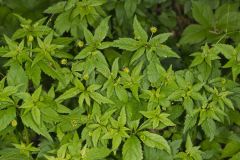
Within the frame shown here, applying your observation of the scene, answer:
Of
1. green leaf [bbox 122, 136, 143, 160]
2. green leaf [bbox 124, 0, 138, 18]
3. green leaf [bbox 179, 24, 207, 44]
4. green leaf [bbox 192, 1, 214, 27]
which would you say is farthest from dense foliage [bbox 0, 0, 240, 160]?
green leaf [bbox 192, 1, 214, 27]

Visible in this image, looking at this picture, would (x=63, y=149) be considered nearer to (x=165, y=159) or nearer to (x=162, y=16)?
(x=165, y=159)

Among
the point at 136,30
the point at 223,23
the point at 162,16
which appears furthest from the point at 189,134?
the point at 162,16

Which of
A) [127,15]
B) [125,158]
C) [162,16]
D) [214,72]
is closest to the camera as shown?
[125,158]

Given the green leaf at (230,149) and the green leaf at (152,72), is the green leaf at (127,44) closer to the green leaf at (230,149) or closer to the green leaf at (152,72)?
the green leaf at (152,72)

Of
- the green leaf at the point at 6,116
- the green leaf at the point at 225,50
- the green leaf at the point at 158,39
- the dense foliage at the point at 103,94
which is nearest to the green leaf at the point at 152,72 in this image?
the dense foliage at the point at 103,94

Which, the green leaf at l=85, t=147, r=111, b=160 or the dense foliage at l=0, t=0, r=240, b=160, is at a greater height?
the dense foliage at l=0, t=0, r=240, b=160

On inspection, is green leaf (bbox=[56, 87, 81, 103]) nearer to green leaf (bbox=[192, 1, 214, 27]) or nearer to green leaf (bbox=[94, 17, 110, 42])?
green leaf (bbox=[94, 17, 110, 42])

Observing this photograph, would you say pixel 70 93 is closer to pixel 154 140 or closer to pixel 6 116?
pixel 6 116

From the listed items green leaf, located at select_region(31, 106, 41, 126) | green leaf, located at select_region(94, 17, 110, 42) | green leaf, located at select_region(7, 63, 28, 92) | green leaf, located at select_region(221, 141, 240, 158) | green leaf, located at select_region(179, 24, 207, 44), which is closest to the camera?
green leaf, located at select_region(31, 106, 41, 126)

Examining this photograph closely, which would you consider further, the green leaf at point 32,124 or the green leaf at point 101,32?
the green leaf at point 101,32
